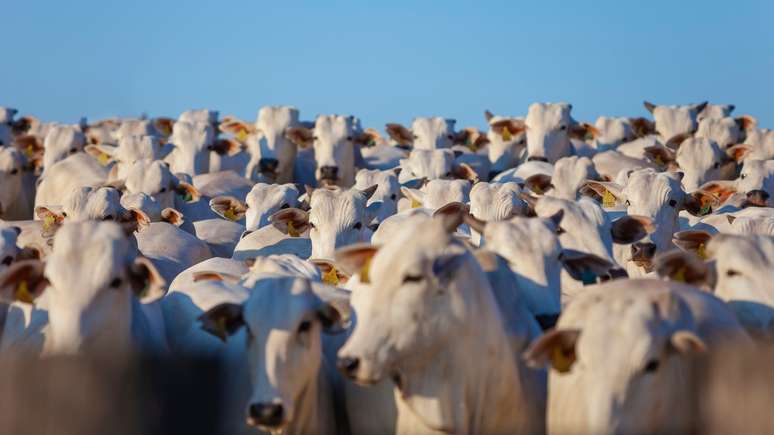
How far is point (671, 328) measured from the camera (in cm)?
609

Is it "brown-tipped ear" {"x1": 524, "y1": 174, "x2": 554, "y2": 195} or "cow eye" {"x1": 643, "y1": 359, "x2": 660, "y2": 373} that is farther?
"brown-tipped ear" {"x1": 524, "y1": 174, "x2": 554, "y2": 195}

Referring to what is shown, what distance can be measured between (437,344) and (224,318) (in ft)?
3.67

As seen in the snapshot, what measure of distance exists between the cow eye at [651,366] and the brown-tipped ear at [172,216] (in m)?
7.99

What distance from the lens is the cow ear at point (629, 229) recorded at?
347 inches

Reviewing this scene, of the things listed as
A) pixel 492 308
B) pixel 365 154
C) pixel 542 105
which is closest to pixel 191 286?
pixel 492 308

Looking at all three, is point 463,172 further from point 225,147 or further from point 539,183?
point 225,147

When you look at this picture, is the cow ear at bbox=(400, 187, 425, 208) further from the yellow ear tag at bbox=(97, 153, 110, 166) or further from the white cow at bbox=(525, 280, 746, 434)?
the white cow at bbox=(525, 280, 746, 434)

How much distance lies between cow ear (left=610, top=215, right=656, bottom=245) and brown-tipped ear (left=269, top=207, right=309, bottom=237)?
3.95m

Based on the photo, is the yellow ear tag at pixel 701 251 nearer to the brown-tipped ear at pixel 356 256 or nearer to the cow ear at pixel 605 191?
the brown-tipped ear at pixel 356 256

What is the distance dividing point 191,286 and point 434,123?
12631 millimetres

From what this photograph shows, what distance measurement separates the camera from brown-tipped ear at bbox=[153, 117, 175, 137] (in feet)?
77.3

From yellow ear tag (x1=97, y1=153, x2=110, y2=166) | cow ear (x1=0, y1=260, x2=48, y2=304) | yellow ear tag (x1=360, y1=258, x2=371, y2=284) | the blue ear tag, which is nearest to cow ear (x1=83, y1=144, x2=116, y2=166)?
yellow ear tag (x1=97, y1=153, x2=110, y2=166)

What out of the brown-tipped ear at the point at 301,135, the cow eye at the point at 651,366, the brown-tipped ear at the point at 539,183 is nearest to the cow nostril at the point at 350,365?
the cow eye at the point at 651,366

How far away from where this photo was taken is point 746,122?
20.4 m
